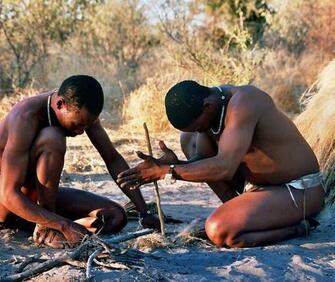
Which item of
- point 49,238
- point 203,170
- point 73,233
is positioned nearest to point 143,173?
point 203,170

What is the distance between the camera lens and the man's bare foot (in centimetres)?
405

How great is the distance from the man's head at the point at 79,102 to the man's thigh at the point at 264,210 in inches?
35.0

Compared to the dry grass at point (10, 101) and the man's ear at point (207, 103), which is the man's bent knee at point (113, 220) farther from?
the dry grass at point (10, 101)

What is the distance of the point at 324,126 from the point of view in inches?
222

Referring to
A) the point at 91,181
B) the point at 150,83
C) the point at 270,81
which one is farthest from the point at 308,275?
the point at 270,81

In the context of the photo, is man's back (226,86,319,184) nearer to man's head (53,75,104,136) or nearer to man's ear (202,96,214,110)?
man's ear (202,96,214,110)

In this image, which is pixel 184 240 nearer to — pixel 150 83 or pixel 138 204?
pixel 138 204

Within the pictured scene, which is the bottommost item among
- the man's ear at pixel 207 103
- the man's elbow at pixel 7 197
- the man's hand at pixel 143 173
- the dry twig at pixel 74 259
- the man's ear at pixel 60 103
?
the dry twig at pixel 74 259

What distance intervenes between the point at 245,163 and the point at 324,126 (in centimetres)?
166

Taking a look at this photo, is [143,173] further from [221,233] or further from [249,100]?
[249,100]

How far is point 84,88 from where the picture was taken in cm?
397

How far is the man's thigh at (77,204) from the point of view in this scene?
458cm

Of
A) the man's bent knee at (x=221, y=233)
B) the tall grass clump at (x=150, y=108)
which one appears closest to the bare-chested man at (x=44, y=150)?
the man's bent knee at (x=221, y=233)

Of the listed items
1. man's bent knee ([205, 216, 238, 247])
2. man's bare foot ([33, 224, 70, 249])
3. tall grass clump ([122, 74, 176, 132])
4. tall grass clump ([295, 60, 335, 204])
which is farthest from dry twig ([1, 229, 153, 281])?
tall grass clump ([122, 74, 176, 132])
